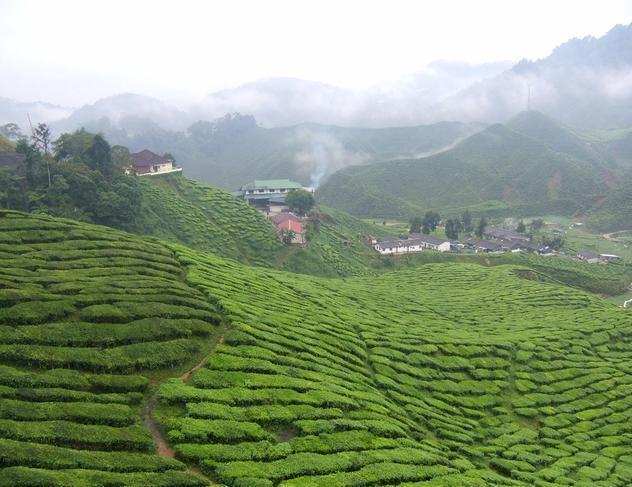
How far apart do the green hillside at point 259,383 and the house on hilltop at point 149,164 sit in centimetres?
5205

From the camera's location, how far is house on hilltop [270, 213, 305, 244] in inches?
3506

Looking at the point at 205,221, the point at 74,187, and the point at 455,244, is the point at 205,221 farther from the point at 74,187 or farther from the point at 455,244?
the point at 455,244

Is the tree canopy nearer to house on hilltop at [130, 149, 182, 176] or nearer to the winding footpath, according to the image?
house on hilltop at [130, 149, 182, 176]

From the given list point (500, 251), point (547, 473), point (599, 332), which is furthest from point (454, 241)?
point (547, 473)

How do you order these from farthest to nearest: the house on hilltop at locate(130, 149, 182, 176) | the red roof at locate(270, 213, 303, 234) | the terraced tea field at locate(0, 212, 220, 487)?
1. the house on hilltop at locate(130, 149, 182, 176)
2. the red roof at locate(270, 213, 303, 234)
3. the terraced tea field at locate(0, 212, 220, 487)

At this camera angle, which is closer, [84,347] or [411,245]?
[84,347]

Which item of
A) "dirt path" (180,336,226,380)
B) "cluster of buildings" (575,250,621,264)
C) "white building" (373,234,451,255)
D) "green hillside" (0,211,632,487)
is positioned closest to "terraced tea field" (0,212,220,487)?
"green hillside" (0,211,632,487)

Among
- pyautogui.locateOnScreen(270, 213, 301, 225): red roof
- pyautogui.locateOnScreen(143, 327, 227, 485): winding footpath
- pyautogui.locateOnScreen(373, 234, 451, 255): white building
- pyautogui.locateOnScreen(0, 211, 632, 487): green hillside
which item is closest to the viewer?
pyautogui.locateOnScreen(0, 211, 632, 487): green hillside

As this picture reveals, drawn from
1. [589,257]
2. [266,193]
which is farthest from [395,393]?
[589,257]

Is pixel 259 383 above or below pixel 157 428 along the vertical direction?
below

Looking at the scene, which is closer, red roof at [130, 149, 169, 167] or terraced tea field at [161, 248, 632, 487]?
terraced tea field at [161, 248, 632, 487]

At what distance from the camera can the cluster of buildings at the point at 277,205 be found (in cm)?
9018

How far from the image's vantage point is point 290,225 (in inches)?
3632

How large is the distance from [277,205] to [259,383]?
91042 mm
